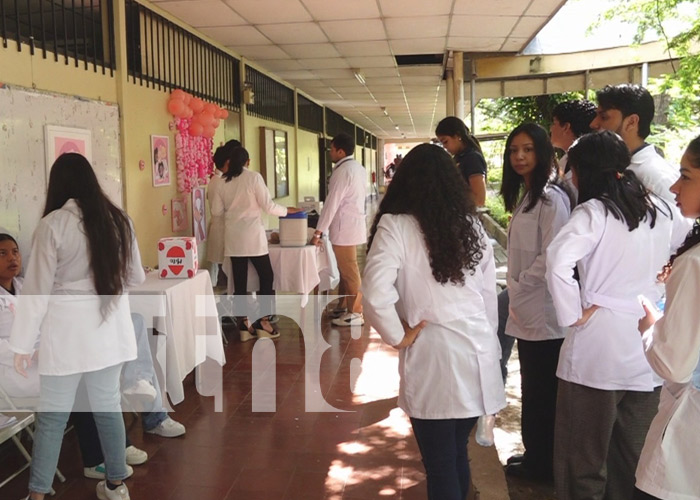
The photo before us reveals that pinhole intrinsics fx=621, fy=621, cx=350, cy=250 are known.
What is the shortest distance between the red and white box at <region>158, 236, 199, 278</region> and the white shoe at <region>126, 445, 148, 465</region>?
1.13 meters

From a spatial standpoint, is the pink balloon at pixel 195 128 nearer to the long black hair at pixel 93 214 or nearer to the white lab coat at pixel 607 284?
the long black hair at pixel 93 214

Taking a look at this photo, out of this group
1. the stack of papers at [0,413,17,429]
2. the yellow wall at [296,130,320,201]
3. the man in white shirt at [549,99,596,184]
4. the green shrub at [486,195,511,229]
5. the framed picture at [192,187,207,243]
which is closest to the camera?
the stack of papers at [0,413,17,429]

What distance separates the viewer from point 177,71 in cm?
566

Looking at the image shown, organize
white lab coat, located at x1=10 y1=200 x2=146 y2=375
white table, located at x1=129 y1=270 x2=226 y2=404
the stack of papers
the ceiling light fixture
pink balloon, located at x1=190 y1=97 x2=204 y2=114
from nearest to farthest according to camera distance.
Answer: white lab coat, located at x1=10 y1=200 x2=146 y2=375 < the stack of papers < white table, located at x1=129 y1=270 x2=226 y2=404 < pink balloon, located at x1=190 y1=97 x2=204 y2=114 < the ceiling light fixture

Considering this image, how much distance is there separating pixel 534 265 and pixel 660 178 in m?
0.55

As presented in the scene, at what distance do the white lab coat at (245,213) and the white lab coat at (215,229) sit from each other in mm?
105

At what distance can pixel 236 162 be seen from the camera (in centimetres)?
514

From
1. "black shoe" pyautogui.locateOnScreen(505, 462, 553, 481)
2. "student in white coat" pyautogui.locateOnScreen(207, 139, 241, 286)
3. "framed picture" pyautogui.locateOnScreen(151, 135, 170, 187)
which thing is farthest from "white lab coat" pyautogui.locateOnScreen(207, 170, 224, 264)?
"black shoe" pyautogui.locateOnScreen(505, 462, 553, 481)

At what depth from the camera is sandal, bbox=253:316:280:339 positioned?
205 inches

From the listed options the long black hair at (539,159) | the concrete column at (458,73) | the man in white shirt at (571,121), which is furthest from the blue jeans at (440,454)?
the concrete column at (458,73)

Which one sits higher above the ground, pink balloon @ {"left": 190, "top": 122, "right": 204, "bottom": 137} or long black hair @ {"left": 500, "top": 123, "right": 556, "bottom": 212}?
pink balloon @ {"left": 190, "top": 122, "right": 204, "bottom": 137}

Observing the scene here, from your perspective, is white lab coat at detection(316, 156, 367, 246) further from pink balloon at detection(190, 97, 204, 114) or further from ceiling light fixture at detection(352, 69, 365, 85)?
ceiling light fixture at detection(352, 69, 365, 85)

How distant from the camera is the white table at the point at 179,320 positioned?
3480 mm

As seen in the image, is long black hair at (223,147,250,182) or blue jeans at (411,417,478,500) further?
long black hair at (223,147,250,182)
